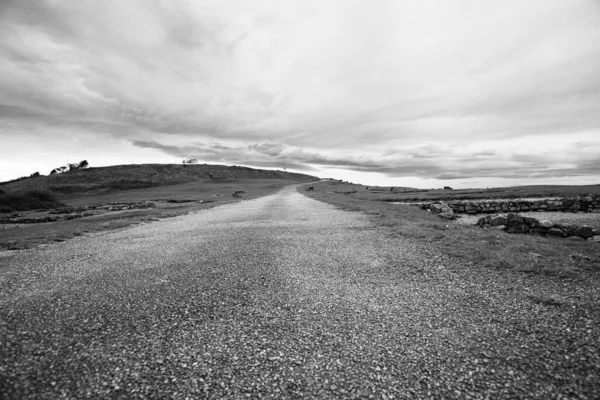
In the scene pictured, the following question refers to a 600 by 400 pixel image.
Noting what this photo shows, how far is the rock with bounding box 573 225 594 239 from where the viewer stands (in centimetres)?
1170

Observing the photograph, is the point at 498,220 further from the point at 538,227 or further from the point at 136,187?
the point at 136,187

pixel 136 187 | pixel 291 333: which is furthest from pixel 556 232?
pixel 136 187

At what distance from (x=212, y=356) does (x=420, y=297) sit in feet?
15.6

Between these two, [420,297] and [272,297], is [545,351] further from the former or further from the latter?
[272,297]

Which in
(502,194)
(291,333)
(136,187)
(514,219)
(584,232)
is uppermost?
(136,187)

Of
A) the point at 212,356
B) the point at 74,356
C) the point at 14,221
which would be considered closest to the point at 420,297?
the point at 212,356

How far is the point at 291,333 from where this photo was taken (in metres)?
4.91

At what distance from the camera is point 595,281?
6566 millimetres

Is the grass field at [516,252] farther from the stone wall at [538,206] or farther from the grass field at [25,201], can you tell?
the grass field at [25,201]

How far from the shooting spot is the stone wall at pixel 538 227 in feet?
38.8

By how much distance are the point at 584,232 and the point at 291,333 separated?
48.7ft

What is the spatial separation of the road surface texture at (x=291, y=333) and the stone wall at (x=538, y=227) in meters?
8.11

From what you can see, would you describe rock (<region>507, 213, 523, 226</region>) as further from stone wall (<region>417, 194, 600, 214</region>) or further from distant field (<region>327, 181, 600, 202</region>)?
distant field (<region>327, 181, 600, 202</region>)

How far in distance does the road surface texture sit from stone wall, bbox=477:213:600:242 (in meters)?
8.11
